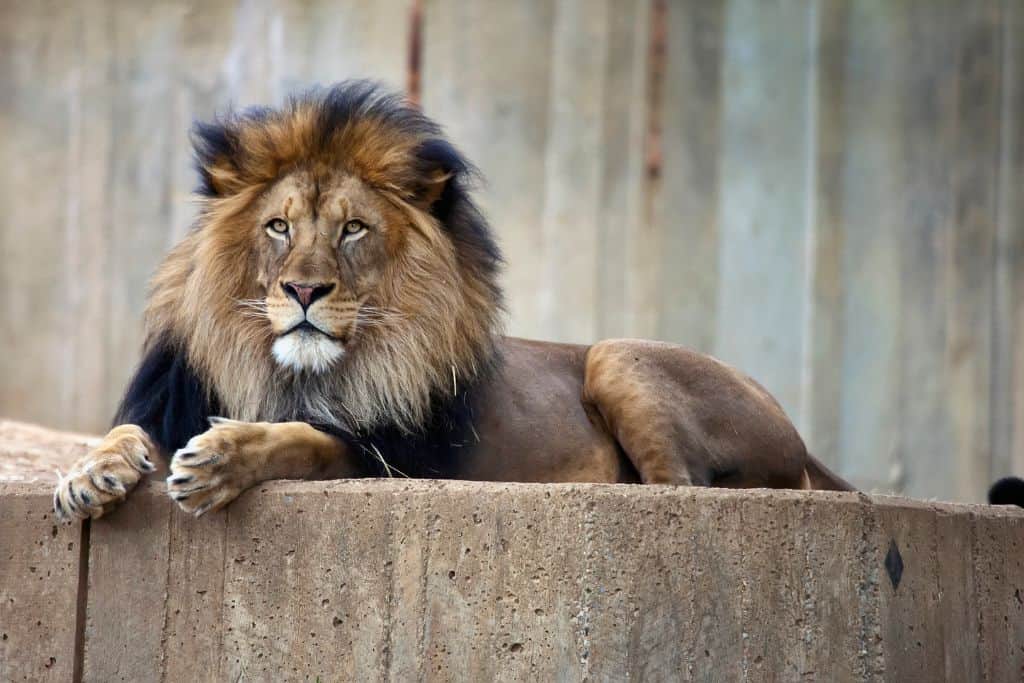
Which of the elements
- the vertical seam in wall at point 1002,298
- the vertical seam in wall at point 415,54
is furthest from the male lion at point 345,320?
the vertical seam in wall at point 415,54

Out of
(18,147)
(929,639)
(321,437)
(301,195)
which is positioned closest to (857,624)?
(929,639)

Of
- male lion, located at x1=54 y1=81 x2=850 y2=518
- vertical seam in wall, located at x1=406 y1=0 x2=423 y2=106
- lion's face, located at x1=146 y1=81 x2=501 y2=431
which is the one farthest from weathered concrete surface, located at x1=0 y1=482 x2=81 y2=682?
vertical seam in wall, located at x1=406 y1=0 x2=423 y2=106

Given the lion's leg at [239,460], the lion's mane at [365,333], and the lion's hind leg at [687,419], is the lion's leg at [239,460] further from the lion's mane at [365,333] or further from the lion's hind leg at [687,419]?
the lion's hind leg at [687,419]

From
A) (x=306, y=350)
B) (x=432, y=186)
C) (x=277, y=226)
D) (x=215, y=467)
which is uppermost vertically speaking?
(x=432, y=186)

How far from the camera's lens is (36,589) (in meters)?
3.89

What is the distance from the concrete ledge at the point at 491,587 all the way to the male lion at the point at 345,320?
0.23 m

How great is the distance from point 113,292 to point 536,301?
2.19 m

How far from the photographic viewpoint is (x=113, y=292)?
859 centimetres

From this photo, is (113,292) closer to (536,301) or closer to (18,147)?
(18,147)

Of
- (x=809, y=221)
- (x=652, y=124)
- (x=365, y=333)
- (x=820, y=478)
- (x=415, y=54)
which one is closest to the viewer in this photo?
(x=365, y=333)

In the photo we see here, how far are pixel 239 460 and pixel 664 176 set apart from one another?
4.90m

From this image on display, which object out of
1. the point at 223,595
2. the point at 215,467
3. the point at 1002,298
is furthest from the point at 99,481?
the point at 1002,298

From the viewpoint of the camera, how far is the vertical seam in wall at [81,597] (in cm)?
386

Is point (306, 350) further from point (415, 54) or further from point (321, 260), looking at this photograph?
point (415, 54)
